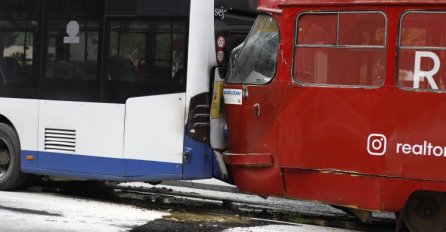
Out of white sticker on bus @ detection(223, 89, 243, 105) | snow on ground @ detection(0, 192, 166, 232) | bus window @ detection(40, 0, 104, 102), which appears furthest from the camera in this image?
bus window @ detection(40, 0, 104, 102)

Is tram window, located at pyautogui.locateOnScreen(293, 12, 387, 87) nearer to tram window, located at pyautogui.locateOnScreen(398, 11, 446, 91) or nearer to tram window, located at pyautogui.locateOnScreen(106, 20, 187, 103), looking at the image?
tram window, located at pyautogui.locateOnScreen(398, 11, 446, 91)

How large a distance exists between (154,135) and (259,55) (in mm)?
1643

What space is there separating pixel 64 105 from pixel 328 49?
3617 millimetres

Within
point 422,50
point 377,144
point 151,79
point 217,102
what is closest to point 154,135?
point 151,79

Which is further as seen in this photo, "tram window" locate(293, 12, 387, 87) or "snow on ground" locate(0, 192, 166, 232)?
"snow on ground" locate(0, 192, 166, 232)

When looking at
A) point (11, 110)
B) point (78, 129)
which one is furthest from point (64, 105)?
point (11, 110)

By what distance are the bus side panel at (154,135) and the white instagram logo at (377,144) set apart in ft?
7.56

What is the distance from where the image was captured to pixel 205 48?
7.68m

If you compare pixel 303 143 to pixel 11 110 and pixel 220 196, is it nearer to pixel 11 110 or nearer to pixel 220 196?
pixel 220 196

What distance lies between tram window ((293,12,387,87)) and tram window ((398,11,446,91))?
8.1 inches

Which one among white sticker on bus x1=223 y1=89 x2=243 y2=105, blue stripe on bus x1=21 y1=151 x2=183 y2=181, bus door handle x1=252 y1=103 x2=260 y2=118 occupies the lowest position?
blue stripe on bus x1=21 y1=151 x2=183 y2=181

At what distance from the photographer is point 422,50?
6316 millimetres

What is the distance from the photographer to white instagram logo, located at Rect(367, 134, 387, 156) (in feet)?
21.2

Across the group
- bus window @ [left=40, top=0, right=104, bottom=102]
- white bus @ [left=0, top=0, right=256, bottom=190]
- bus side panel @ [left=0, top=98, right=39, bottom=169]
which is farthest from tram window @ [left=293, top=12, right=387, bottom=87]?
bus side panel @ [left=0, top=98, right=39, bottom=169]
